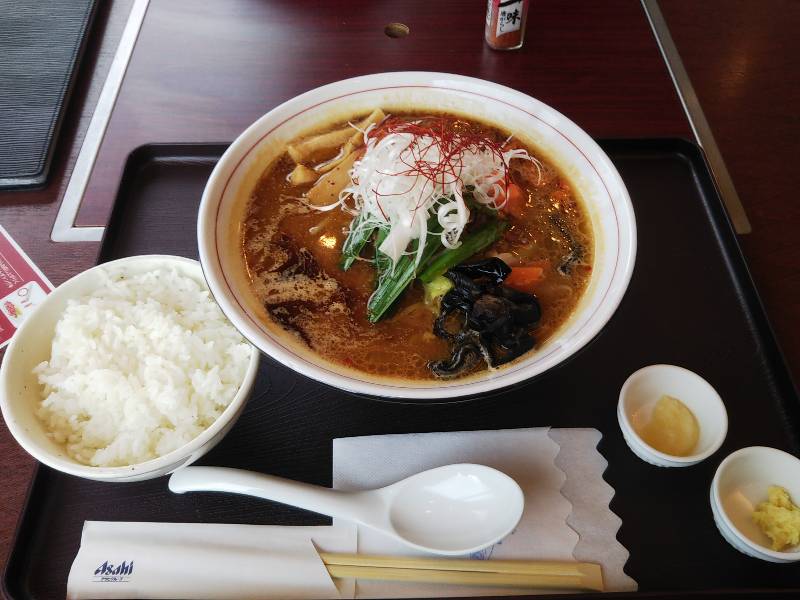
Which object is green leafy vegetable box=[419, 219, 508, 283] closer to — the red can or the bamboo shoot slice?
the bamboo shoot slice

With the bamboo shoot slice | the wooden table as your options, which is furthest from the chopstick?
the wooden table

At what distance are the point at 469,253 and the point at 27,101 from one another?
5.90 feet

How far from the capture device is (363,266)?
5.42ft

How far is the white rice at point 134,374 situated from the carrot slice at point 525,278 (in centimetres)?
72

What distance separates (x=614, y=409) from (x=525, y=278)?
0.41m

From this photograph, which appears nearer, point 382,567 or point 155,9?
point 382,567

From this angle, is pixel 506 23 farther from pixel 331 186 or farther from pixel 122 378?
pixel 122 378

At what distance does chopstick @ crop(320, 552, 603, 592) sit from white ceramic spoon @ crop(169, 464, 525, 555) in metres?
0.04

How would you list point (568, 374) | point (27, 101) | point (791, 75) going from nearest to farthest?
point (568, 374) → point (27, 101) → point (791, 75)

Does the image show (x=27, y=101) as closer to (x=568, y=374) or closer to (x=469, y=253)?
(x=469, y=253)

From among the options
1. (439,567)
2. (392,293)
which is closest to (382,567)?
(439,567)

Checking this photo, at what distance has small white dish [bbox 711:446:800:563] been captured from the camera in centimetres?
126

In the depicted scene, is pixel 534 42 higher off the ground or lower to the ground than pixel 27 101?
higher

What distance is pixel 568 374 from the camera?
1.53m
